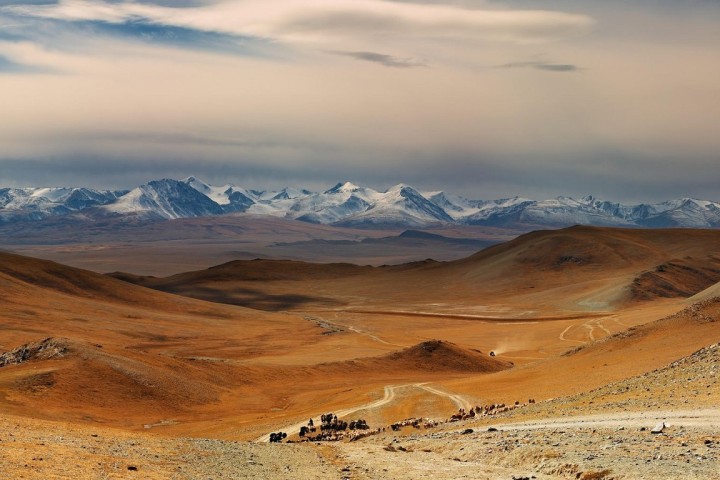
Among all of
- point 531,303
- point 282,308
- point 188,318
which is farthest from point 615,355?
point 282,308

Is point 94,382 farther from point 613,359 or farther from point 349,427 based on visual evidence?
point 613,359

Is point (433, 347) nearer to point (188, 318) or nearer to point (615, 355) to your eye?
point (615, 355)

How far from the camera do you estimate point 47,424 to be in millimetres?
30938

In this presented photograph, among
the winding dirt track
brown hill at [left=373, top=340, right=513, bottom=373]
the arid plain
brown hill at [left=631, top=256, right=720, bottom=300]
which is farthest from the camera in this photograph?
brown hill at [left=631, top=256, right=720, bottom=300]

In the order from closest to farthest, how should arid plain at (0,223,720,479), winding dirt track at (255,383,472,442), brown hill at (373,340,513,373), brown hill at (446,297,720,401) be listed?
arid plain at (0,223,720,479), winding dirt track at (255,383,472,442), brown hill at (446,297,720,401), brown hill at (373,340,513,373)

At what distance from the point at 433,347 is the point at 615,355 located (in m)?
28.6

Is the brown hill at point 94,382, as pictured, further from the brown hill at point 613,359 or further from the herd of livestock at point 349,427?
the brown hill at point 613,359

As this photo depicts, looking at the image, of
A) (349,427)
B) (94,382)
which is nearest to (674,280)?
(94,382)

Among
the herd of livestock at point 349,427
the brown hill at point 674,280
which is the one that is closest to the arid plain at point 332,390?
the herd of livestock at point 349,427

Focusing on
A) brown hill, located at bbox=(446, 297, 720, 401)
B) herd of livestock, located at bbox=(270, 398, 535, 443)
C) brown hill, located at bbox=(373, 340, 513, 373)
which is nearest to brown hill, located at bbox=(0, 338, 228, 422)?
herd of livestock, located at bbox=(270, 398, 535, 443)

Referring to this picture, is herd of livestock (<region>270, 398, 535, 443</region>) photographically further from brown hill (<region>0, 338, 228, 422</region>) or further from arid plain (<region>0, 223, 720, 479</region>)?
brown hill (<region>0, 338, 228, 422</region>)

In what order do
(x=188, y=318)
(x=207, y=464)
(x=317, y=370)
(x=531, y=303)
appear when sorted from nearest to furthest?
(x=207, y=464) → (x=317, y=370) → (x=188, y=318) → (x=531, y=303)

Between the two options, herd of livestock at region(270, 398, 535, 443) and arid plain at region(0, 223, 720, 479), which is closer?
arid plain at region(0, 223, 720, 479)

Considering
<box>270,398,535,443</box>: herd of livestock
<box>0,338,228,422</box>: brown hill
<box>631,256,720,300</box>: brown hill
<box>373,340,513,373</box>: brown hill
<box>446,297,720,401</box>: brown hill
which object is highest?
<box>270,398,535,443</box>: herd of livestock
